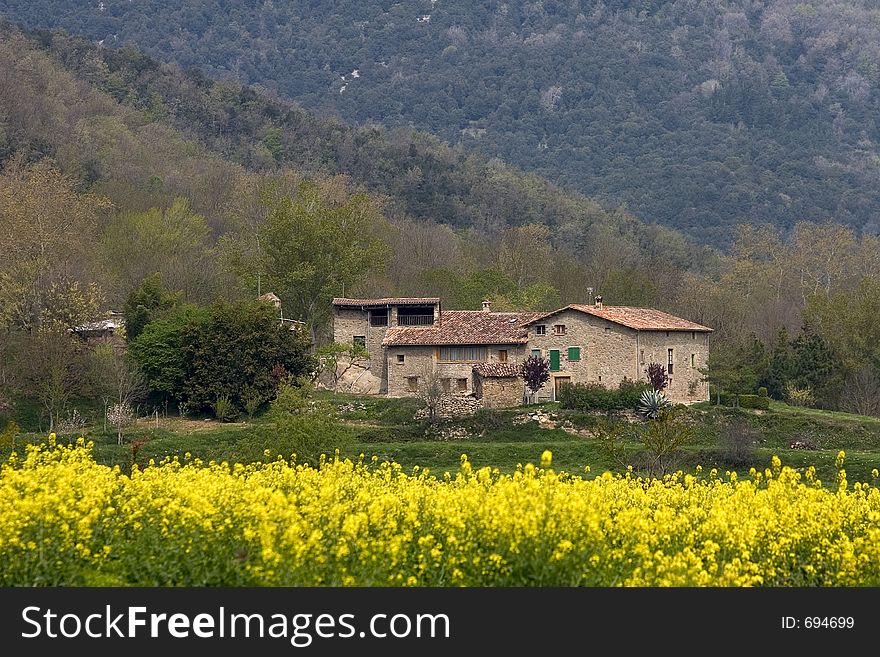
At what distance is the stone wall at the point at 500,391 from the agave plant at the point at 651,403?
656 cm

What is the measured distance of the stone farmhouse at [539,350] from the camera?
6250 centimetres

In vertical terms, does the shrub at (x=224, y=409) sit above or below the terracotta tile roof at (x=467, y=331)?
below

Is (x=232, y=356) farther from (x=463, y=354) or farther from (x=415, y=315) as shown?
(x=415, y=315)

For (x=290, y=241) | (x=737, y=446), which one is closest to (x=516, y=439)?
(x=737, y=446)

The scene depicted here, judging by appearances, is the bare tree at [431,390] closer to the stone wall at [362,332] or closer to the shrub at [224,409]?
the stone wall at [362,332]

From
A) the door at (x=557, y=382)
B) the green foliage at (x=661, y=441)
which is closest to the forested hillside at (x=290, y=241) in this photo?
the door at (x=557, y=382)

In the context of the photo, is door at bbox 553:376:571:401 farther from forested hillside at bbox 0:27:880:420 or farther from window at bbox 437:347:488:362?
forested hillside at bbox 0:27:880:420

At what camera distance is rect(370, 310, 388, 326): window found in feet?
232

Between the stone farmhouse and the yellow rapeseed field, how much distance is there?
38487 mm

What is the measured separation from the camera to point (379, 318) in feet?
232

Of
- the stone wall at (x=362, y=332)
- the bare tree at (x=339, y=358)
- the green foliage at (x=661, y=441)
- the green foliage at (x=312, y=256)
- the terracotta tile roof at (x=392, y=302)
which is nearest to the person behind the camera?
the green foliage at (x=661, y=441)

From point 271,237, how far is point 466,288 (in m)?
17.0

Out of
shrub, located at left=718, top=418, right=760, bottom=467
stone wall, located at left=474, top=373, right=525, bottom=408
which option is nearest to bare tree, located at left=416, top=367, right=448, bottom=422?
stone wall, located at left=474, top=373, right=525, bottom=408

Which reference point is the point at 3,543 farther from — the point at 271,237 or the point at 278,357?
the point at 271,237
